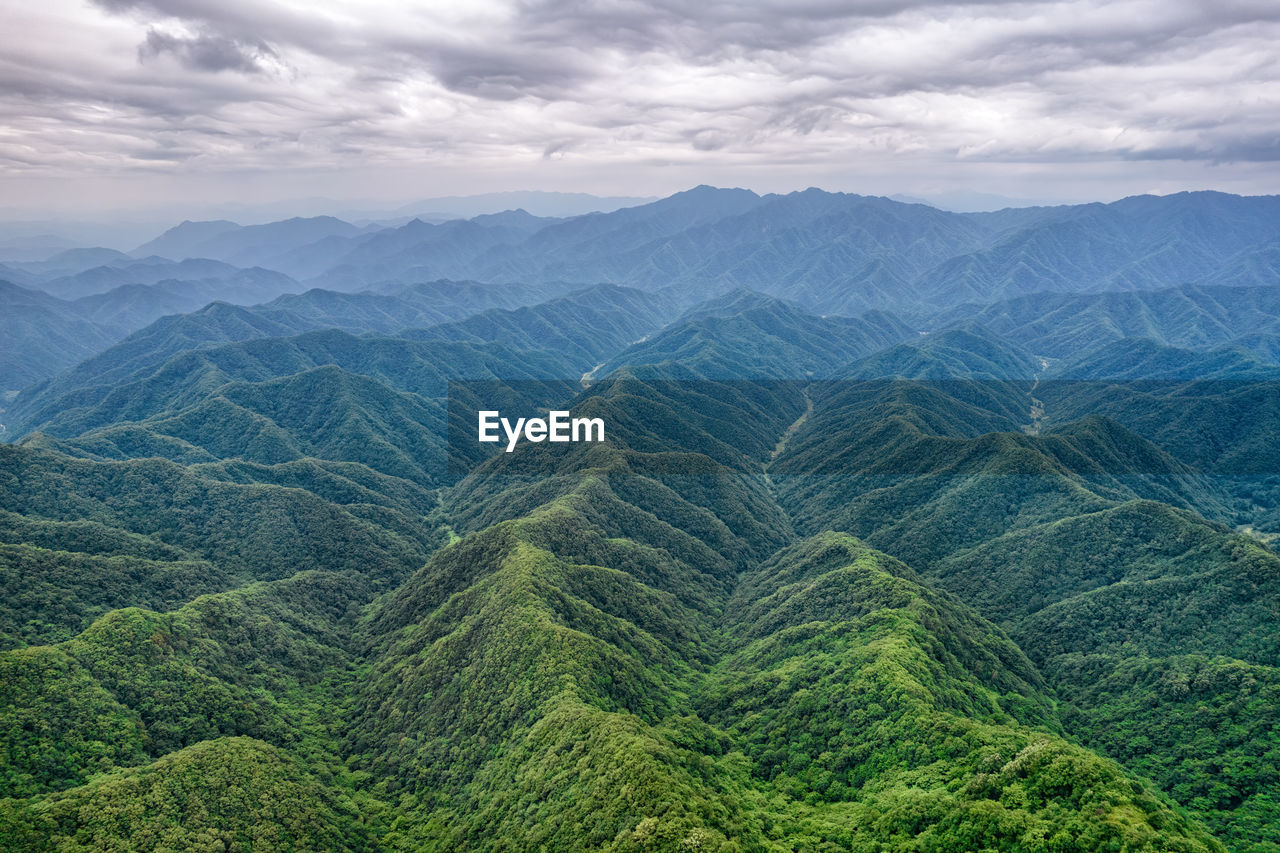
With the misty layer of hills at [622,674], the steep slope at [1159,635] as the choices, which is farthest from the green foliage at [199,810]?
the steep slope at [1159,635]

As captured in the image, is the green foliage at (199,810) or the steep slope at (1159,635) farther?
the steep slope at (1159,635)

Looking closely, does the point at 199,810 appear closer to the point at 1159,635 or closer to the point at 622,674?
the point at 622,674

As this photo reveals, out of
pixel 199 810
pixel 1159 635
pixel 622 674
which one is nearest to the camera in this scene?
pixel 199 810

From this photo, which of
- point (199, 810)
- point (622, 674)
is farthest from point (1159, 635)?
point (199, 810)

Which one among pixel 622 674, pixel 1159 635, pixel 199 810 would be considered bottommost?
pixel 199 810

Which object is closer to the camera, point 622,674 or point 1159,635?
point 622,674

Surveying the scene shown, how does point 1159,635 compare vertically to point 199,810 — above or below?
above

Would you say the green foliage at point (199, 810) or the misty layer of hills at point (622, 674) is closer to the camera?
the green foliage at point (199, 810)

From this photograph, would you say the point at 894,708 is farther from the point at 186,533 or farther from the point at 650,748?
the point at 186,533

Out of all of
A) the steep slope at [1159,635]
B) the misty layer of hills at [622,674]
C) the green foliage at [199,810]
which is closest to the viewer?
the green foliage at [199,810]

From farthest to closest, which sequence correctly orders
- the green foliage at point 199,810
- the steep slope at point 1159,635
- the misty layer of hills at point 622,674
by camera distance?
the steep slope at point 1159,635 → the misty layer of hills at point 622,674 → the green foliage at point 199,810

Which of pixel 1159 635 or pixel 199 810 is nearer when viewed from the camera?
pixel 199 810

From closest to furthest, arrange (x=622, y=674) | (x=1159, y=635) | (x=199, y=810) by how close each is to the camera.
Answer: (x=199, y=810) < (x=622, y=674) < (x=1159, y=635)

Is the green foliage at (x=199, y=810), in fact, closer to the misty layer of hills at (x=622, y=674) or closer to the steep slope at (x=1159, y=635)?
the misty layer of hills at (x=622, y=674)
